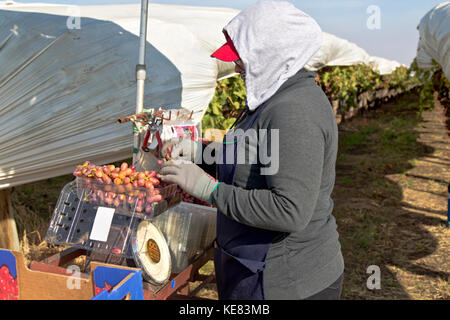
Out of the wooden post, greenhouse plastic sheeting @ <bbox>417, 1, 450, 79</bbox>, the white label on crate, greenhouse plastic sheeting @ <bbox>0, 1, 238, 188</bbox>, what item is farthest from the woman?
greenhouse plastic sheeting @ <bbox>417, 1, 450, 79</bbox>

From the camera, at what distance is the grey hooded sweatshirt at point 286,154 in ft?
4.17

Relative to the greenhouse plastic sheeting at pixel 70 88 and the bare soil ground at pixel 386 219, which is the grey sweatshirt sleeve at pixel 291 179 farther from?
the bare soil ground at pixel 386 219

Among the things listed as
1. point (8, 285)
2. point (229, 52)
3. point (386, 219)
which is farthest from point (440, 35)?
point (8, 285)

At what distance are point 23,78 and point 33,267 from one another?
1415mm

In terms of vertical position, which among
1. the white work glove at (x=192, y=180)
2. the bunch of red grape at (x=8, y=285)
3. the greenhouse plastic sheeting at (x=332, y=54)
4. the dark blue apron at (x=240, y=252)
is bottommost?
the bunch of red grape at (x=8, y=285)

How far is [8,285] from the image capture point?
5.17ft

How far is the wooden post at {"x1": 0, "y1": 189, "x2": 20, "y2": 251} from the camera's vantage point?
3.41 m

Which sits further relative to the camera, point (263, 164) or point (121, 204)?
point (121, 204)

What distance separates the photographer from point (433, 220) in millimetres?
5688

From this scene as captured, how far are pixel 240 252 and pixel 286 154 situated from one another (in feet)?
1.43

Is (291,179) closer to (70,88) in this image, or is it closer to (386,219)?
(70,88)

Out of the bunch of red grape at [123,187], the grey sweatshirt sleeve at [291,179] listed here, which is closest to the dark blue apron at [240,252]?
the grey sweatshirt sleeve at [291,179]

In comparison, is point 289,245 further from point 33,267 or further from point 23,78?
point 23,78
